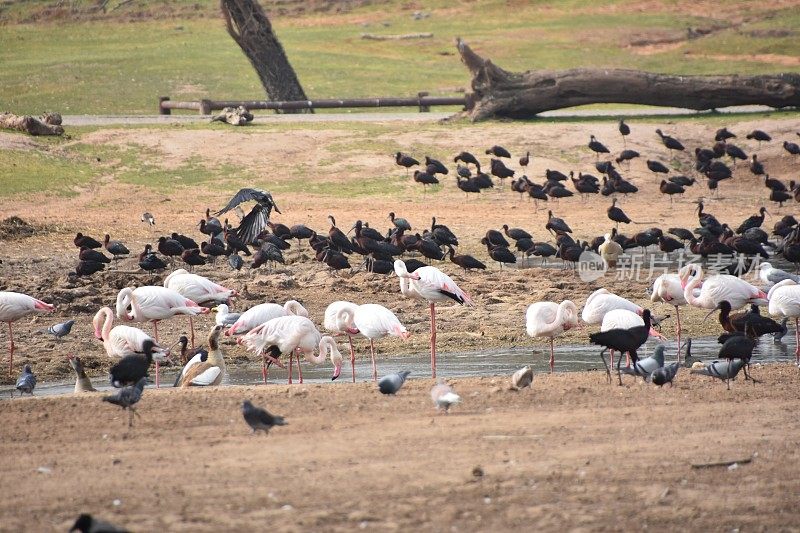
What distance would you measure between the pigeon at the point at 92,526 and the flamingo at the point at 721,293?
30.4 feet

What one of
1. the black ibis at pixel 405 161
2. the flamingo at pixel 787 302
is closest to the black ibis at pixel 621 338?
the flamingo at pixel 787 302

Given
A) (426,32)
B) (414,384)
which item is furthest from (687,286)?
(426,32)

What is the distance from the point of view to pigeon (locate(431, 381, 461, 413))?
407 inches

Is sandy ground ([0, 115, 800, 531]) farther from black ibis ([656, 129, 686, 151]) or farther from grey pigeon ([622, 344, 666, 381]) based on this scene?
black ibis ([656, 129, 686, 151])

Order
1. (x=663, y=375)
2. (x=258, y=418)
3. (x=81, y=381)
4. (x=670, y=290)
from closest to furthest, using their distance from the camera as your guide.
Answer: (x=258, y=418)
(x=663, y=375)
(x=81, y=381)
(x=670, y=290)

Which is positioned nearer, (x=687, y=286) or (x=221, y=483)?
(x=221, y=483)

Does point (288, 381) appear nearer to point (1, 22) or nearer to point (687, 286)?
point (687, 286)

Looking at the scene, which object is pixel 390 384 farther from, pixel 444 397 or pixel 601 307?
pixel 601 307

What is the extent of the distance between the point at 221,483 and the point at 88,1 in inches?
2200

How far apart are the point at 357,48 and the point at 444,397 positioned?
40.9 meters

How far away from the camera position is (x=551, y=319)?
13.5 m

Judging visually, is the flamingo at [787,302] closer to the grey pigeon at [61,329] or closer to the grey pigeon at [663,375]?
the grey pigeon at [663,375]

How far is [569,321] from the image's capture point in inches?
524

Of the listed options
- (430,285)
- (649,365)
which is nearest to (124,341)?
(430,285)
